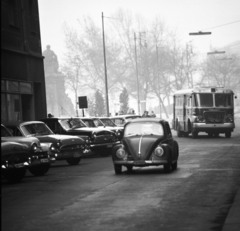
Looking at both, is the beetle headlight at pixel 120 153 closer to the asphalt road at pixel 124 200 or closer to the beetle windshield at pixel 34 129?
the asphalt road at pixel 124 200

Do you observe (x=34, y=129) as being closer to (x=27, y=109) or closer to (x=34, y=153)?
(x=34, y=153)

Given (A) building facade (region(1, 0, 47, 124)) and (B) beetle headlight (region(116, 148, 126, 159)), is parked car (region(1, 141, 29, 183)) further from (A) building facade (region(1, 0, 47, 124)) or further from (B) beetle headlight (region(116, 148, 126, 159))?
(A) building facade (region(1, 0, 47, 124))

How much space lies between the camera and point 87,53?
98688 mm

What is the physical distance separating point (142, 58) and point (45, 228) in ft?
309

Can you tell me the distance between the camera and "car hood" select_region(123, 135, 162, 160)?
1903 centimetres

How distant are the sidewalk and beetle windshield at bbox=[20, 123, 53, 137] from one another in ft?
37.6

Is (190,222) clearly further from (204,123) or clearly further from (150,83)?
(150,83)

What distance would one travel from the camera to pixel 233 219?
9805mm

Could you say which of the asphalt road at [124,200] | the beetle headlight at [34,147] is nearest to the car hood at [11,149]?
the asphalt road at [124,200]

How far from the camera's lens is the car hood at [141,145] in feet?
62.4

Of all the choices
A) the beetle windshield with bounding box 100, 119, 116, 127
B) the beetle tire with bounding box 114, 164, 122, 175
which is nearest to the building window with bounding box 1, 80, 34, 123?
the beetle windshield with bounding box 100, 119, 116, 127

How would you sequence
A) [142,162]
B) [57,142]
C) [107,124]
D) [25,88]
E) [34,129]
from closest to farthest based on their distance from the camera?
[142,162]
[34,129]
[57,142]
[107,124]
[25,88]

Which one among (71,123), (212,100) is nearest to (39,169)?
(71,123)

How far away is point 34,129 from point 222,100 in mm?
21445
